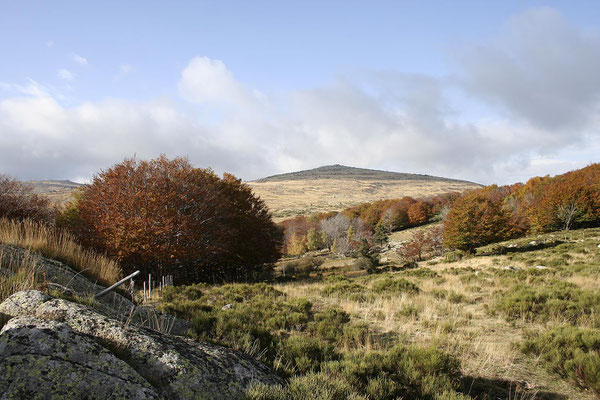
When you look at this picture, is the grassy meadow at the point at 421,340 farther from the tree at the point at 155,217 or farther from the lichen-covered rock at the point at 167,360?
the tree at the point at 155,217

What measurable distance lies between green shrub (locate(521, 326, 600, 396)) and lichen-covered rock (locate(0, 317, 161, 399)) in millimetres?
6694

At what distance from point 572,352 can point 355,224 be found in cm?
8139

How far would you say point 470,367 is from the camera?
→ 564 cm

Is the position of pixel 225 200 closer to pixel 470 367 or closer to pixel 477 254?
pixel 470 367

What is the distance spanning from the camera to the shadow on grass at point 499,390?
4.69 metres

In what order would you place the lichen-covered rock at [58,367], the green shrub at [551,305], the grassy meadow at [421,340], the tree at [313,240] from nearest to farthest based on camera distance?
1. the lichen-covered rock at [58,367]
2. the grassy meadow at [421,340]
3. the green shrub at [551,305]
4. the tree at [313,240]

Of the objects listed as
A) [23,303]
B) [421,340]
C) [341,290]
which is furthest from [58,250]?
[341,290]

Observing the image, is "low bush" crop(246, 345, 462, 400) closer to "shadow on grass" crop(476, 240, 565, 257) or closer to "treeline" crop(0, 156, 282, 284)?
"treeline" crop(0, 156, 282, 284)

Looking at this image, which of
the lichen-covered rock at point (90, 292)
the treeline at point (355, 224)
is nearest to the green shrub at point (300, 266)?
the treeline at point (355, 224)

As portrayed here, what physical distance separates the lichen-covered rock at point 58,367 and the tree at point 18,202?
63.7ft

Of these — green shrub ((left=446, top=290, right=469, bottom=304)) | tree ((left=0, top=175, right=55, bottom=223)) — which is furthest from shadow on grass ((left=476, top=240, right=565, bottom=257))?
tree ((left=0, top=175, right=55, bottom=223))

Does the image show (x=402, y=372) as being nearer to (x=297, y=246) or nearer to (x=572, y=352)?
(x=572, y=352)

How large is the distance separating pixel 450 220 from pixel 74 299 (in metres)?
37.0

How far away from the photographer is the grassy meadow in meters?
4.54
